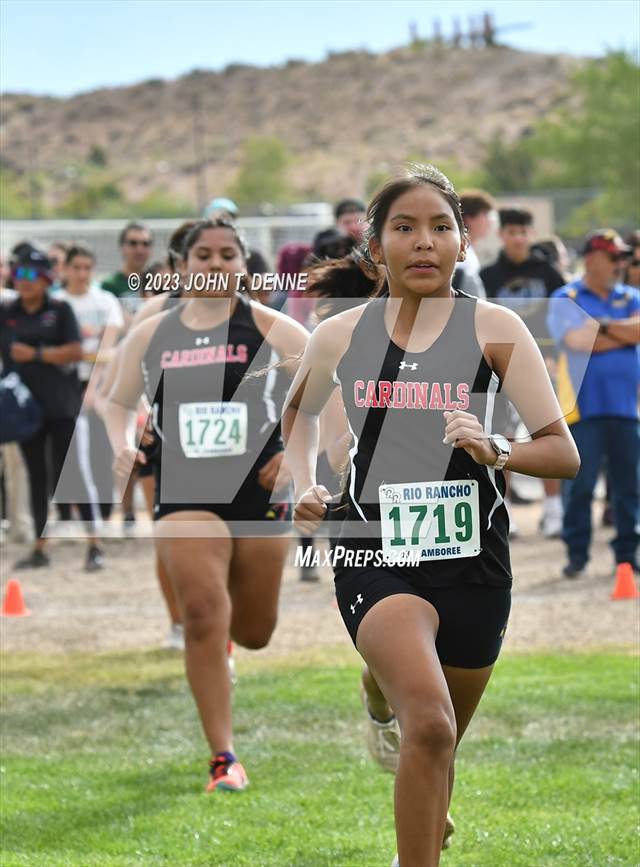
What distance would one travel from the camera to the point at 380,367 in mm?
4039

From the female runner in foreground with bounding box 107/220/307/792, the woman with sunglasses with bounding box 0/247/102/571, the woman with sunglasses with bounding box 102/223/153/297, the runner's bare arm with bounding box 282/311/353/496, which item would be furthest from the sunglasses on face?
the runner's bare arm with bounding box 282/311/353/496

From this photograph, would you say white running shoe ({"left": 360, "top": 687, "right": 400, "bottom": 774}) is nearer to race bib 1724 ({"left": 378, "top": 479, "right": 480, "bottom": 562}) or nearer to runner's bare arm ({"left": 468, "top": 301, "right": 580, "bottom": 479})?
race bib 1724 ({"left": 378, "top": 479, "right": 480, "bottom": 562})

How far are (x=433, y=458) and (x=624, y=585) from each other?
563 cm

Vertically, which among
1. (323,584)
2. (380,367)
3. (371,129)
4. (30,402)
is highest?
(371,129)

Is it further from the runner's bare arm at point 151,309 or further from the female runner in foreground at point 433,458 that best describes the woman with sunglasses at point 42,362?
the female runner in foreground at point 433,458

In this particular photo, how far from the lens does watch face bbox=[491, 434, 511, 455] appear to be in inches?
149

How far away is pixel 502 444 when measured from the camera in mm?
3795

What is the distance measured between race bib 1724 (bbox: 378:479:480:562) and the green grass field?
3.95ft

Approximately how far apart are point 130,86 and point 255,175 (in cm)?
5179

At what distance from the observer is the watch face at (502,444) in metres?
3.78

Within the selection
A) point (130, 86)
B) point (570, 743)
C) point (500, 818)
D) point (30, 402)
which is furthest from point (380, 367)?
point (130, 86)

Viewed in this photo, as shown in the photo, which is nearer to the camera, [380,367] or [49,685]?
[380,367]

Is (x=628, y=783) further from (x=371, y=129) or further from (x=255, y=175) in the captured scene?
(x=371, y=129)

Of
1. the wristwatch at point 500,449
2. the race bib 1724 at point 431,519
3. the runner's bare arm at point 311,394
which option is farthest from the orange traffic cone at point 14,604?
the wristwatch at point 500,449
